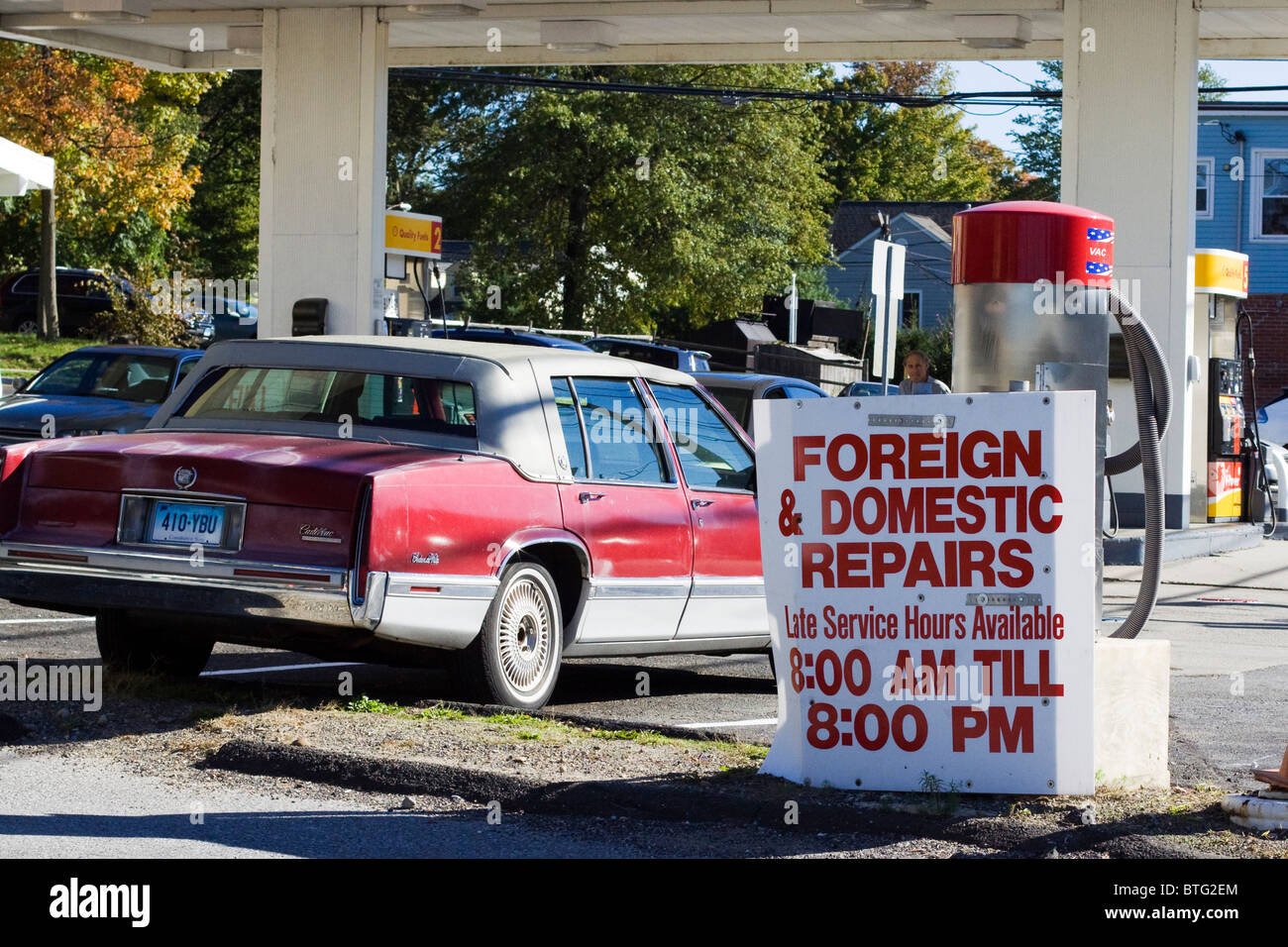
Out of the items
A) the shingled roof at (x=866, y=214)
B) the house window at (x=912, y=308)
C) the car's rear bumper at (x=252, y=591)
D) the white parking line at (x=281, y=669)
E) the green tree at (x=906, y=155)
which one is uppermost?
the green tree at (x=906, y=155)

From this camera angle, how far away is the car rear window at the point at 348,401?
299 inches

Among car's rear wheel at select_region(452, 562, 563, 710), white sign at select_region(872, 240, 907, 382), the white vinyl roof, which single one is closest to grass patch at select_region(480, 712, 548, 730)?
car's rear wheel at select_region(452, 562, 563, 710)

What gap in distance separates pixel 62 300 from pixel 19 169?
2774cm

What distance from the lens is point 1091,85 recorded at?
16.8 metres

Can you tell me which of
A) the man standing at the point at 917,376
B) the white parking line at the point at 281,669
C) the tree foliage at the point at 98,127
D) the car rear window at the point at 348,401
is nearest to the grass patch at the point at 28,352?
the tree foliage at the point at 98,127

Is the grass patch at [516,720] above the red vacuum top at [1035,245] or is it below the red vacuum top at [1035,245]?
below

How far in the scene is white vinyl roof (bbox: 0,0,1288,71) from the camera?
18250 mm

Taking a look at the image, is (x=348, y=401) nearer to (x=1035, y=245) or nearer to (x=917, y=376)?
(x=1035, y=245)

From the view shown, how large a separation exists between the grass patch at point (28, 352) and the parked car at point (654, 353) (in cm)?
934

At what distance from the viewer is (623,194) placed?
39031mm

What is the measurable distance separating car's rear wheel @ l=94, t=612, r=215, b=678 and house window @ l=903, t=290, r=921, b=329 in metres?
51.4

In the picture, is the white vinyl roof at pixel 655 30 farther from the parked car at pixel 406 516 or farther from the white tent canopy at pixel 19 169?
the parked car at pixel 406 516
